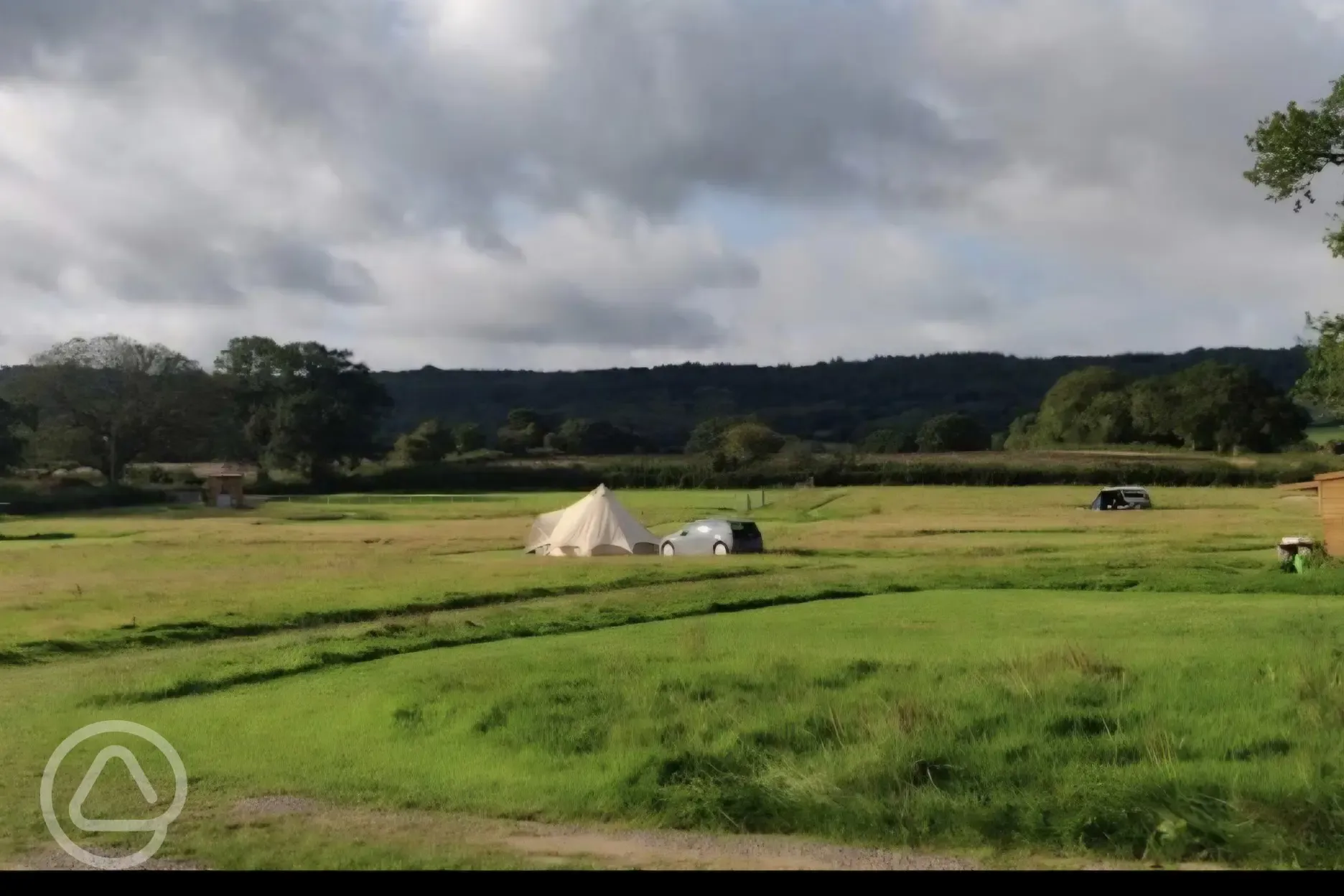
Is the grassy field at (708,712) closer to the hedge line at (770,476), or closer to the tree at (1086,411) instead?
the hedge line at (770,476)

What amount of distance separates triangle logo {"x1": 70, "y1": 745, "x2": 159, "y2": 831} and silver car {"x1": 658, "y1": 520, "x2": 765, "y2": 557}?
3104cm

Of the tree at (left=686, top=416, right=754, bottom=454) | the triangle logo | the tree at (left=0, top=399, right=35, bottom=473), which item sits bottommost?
the triangle logo

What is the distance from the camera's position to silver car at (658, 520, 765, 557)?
139 ft

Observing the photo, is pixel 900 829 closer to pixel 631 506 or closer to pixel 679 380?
pixel 631 506

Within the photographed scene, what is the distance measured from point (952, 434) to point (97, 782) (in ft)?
382

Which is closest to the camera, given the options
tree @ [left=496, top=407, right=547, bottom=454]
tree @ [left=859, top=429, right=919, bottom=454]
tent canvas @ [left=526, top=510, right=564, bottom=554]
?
tent canvas @ [left=526, top=510, right=564, bottom=554]

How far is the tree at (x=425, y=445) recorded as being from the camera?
11262 cm

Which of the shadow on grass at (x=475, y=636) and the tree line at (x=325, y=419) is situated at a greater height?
the tree line at (x=325, y=419)

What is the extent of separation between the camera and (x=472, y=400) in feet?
536

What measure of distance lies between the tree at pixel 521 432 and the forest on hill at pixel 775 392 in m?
8.75

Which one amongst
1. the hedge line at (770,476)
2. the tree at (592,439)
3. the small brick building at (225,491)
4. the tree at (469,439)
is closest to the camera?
the hedge line at (770,476)

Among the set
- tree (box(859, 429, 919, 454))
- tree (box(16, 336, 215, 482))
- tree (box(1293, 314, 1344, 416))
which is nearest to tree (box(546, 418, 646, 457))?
tree (box(859, 429, 919, 454))

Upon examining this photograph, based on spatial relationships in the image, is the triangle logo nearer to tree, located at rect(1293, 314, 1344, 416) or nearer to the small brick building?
tree, located at rect(1293, 314, 1344, 416)

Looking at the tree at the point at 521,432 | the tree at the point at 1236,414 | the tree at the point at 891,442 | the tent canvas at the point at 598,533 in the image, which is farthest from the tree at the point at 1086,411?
the tent canvas at the point at 598,533
